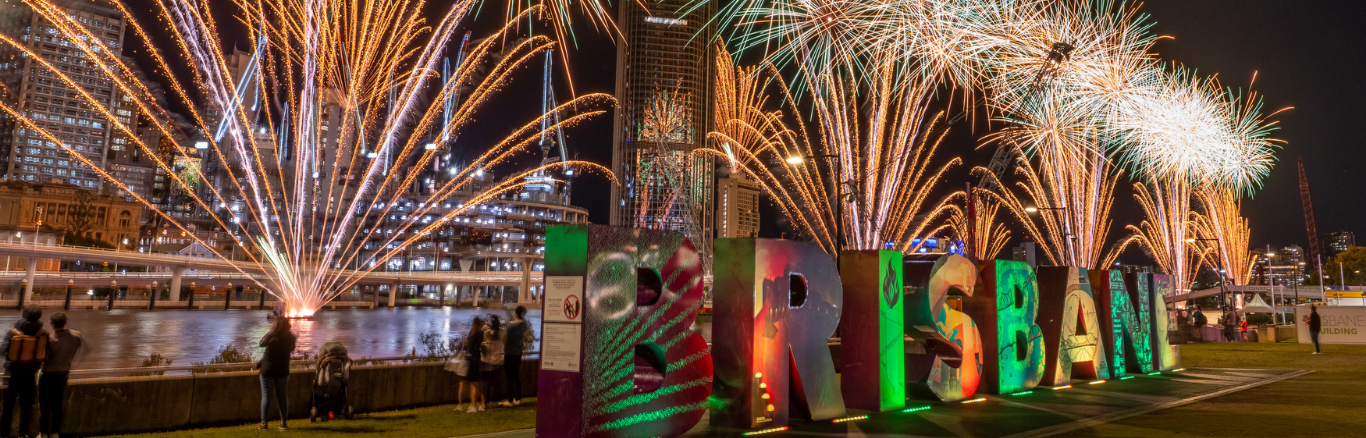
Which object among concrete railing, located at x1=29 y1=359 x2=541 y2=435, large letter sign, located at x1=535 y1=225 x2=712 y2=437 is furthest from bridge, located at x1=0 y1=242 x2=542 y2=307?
large letter sign, located at x1=535 y1=225 x2=712 y2=437

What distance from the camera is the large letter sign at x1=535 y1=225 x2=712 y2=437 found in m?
9.27

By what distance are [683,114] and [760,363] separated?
14510cm

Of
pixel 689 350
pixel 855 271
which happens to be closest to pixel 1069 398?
pixel 855 271

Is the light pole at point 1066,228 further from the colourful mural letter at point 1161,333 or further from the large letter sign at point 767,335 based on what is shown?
the large letter sign at point 767,335

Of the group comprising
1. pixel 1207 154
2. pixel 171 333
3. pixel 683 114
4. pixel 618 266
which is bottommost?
pixel 171 333

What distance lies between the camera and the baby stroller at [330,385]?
1091 cm

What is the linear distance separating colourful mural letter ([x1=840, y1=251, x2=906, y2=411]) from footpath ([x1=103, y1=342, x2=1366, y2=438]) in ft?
1.40

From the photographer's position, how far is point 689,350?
1043 centimetres

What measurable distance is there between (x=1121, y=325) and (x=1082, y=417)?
7763 millimetres

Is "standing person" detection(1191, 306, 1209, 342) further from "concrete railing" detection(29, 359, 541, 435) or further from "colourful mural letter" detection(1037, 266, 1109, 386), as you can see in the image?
"concrete railing" detection(29, 359, 541, 435)

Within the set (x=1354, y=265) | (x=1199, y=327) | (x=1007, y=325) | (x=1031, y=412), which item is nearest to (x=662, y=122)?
(x=1354, y=265)

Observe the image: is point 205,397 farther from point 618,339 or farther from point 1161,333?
point 1161,333

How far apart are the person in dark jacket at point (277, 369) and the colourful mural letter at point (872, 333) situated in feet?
25.0

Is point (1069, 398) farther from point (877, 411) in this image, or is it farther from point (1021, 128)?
point (1021, 128)
